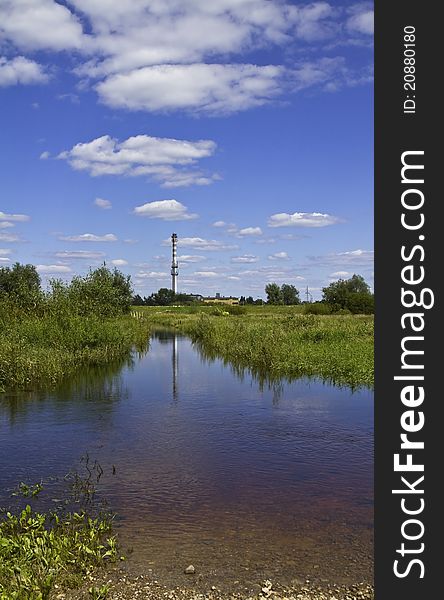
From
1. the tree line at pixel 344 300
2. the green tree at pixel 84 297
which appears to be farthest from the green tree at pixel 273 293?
the green tree at pixel 84 297

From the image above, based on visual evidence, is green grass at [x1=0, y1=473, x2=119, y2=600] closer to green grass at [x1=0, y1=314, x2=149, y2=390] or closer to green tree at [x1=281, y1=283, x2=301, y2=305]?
green grass at [x1=0, y1=314, x2=149, y2=390]

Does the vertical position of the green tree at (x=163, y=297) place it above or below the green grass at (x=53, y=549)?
above

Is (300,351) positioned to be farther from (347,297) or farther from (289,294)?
(289,294)

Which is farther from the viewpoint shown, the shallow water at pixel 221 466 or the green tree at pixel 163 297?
the green tree at pixel 163 297

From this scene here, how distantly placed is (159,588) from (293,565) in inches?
71.8

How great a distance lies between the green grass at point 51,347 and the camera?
2170 centimetres

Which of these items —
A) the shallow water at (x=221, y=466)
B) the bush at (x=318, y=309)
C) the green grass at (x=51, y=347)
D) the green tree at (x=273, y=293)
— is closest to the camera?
the shallow water at (x=221, y=466)

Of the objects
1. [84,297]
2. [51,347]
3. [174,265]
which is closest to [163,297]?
[174,265]

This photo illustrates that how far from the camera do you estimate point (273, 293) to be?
13038cm

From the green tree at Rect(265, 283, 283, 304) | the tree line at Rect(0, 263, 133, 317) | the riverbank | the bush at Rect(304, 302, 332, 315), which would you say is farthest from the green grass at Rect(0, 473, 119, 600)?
the green tree at Rect(265, 283, 283, 304)

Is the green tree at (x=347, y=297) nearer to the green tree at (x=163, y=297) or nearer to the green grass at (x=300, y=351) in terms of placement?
the green grass at (x=300, y=351)

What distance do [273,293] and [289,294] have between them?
21.7ft

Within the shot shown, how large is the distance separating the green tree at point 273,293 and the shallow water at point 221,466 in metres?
106

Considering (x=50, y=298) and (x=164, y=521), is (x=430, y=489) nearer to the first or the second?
(x=164, y=521)
